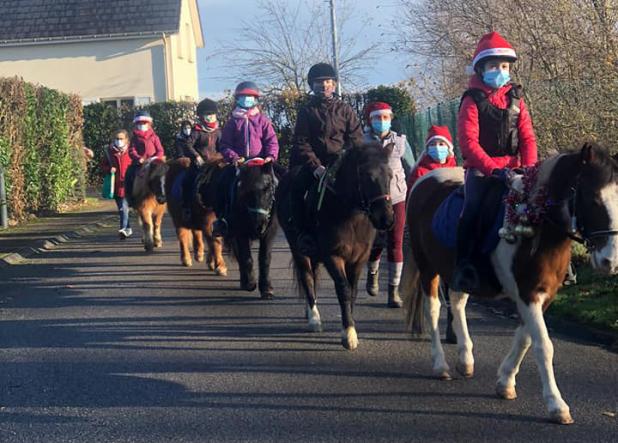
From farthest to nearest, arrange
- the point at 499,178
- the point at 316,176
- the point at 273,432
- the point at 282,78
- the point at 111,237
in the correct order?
the point at 282,78 < the point at 111,237 < the point at 316,176 < the point at 499,178 < the point at 273,432

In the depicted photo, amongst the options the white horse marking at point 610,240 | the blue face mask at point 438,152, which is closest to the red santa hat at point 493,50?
the white horse marking at point 610,240

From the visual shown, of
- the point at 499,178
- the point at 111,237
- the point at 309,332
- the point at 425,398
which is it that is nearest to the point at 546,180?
the point at 499,178

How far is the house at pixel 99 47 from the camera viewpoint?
38.1 m

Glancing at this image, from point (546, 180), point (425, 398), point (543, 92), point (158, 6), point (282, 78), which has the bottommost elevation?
point (425, 398)

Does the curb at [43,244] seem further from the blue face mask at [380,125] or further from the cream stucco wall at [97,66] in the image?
the cream stucco wall at [97,66]

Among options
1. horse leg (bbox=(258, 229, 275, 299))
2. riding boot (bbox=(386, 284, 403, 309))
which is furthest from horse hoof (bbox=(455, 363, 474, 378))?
horse leg (bbox=(258, 229, 275, 299))

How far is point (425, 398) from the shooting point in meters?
6.57

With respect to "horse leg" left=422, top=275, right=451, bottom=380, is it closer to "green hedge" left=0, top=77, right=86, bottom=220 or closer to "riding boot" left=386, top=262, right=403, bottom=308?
"riding boot" left=386, top=262, right=403, bottom=308

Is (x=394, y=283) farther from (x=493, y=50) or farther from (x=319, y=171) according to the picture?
(x=493, y=50)

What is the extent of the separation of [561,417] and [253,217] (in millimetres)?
5441

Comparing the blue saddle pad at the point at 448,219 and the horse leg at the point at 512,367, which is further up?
the blue saddle pad at the point at 448,219

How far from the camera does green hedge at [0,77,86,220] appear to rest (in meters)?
19.0

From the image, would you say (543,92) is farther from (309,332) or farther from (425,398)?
(425,398)

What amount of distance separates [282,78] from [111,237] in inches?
813
